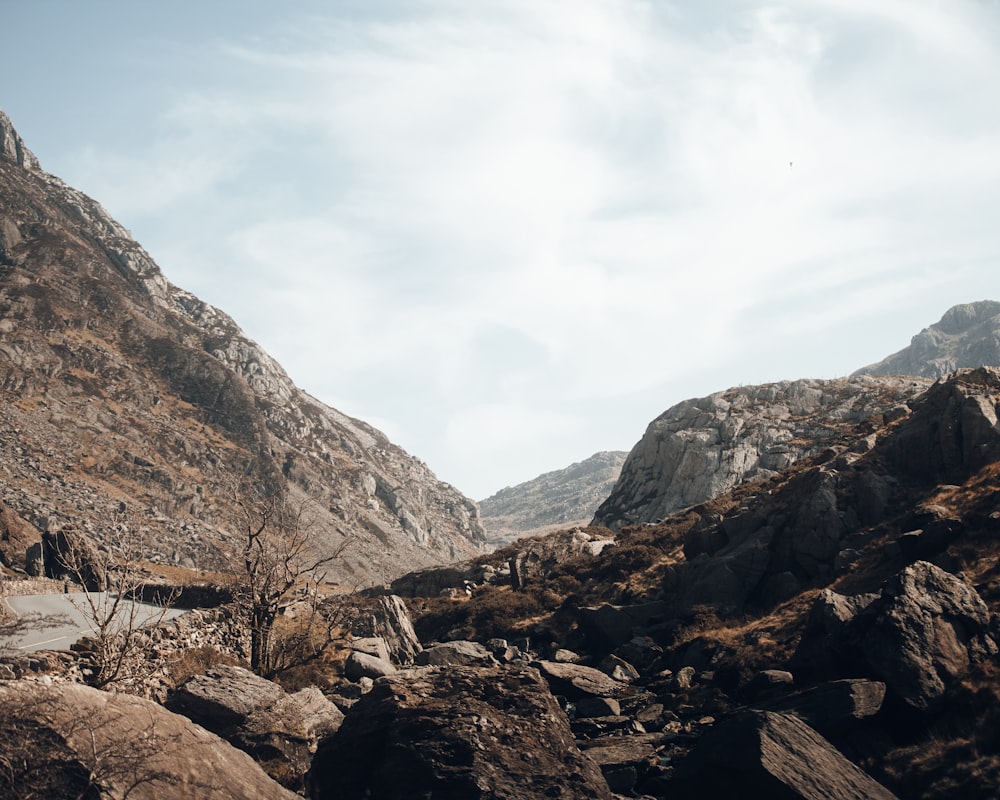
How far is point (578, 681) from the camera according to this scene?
26641mm

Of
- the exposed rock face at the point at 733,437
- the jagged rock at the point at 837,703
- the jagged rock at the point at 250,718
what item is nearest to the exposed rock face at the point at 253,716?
the jagged rock at the point at 250,718

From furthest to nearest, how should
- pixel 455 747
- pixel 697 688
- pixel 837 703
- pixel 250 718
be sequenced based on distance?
pixel 697 688 < pixel 837 703 < pixel 250 718 < pixel 455 747

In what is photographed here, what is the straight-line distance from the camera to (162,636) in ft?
71.7

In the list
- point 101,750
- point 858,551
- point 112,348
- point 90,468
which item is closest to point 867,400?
point 858,551

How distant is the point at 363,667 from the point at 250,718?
32.6 feet

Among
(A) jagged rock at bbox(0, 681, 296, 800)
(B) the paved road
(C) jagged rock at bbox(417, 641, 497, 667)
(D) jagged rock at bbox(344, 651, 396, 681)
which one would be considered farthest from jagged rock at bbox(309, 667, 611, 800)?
(C) jagged rock at bbox(417, 641, 497, 667)

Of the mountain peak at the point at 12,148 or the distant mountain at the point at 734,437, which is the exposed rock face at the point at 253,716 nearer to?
the distant mountain at the point at 734,437

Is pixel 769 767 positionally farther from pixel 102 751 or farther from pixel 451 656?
pixel 451 656

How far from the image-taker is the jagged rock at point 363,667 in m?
26.7

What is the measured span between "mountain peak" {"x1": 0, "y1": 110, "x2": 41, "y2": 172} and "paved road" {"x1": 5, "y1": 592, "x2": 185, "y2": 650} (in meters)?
150

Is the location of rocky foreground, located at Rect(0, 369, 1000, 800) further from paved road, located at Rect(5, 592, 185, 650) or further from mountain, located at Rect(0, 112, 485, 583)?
mountain, located at Rect(0, 112, 485, 583)

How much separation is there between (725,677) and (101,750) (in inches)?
821

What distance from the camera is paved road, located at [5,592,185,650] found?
2197 cm

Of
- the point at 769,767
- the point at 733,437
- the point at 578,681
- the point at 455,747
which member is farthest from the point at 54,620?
the point at 733,437
